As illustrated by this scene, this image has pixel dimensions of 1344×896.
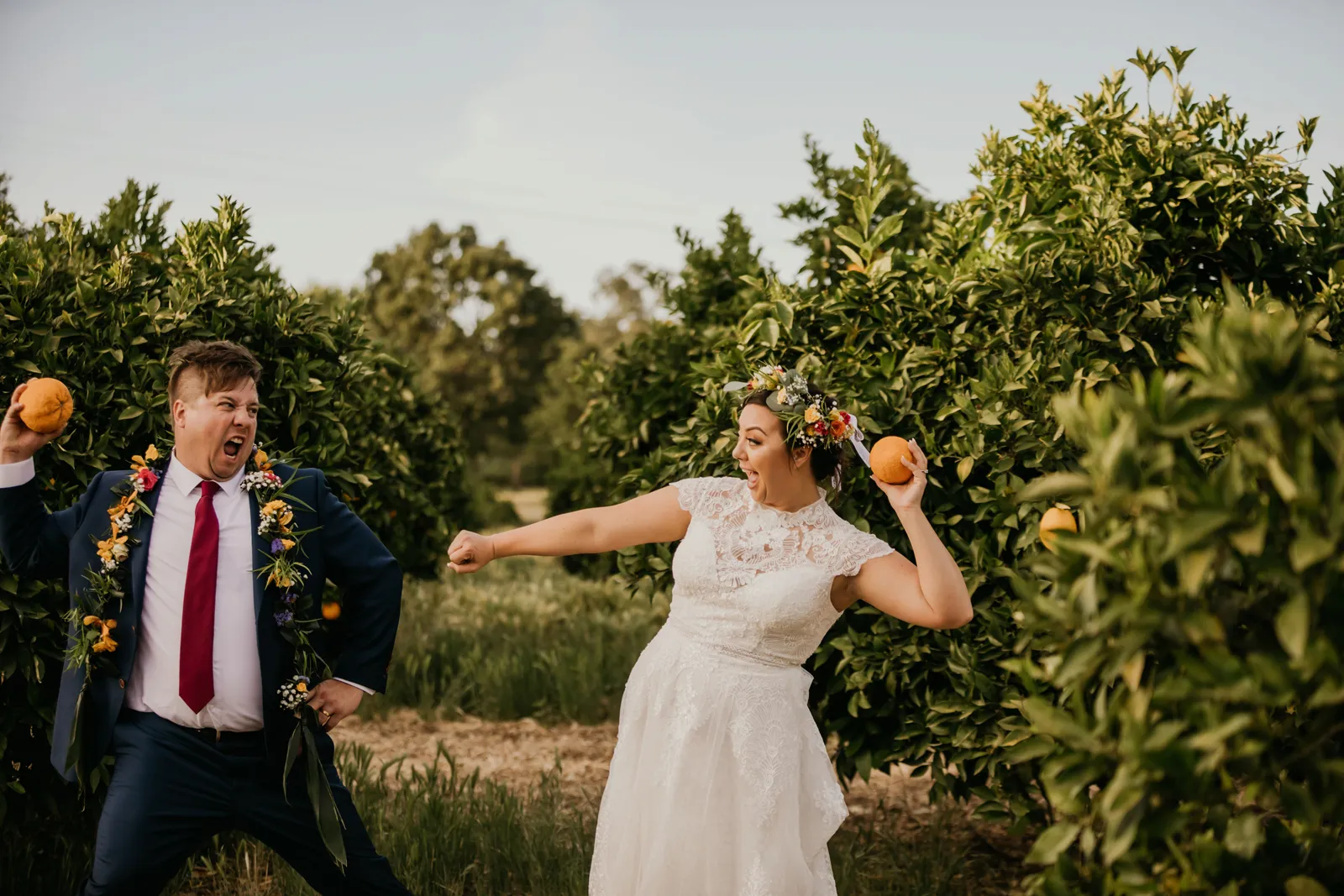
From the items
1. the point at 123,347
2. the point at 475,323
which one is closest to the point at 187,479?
the point at 123,347

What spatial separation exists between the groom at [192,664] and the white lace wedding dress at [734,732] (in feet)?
2.70

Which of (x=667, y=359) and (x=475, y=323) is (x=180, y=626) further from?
(x=475, y=323)

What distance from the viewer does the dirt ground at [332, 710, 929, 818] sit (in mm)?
6207

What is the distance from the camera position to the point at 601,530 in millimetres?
3445

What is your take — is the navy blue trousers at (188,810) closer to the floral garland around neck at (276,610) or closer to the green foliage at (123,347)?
the floral garland around neck at (276,610)

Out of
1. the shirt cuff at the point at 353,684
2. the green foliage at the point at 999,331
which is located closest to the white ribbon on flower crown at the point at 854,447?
the green foliage at the point at 999,331

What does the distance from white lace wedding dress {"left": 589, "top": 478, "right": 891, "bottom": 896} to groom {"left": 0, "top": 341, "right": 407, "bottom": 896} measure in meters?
0.82

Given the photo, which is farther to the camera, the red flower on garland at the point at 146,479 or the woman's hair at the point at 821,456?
the woman's hair at the point at 821,456

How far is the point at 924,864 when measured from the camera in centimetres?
460

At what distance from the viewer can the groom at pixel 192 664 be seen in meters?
3.02

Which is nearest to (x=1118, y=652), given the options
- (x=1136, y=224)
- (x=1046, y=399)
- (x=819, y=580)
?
(x=819, y=580)

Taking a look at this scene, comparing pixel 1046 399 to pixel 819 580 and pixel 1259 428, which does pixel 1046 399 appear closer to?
pixel 819 580

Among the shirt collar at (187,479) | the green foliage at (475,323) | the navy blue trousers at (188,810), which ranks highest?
the green foliage at (475,323)

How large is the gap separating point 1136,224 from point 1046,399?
0.93 m
